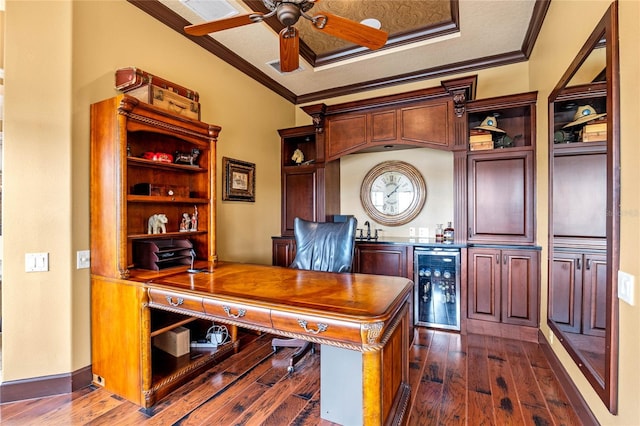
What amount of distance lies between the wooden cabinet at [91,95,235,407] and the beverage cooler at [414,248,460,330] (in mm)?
2062

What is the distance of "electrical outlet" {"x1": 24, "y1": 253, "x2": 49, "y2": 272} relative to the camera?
2.04 metres

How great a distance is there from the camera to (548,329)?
257 centimetres

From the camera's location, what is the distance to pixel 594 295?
1595 mm

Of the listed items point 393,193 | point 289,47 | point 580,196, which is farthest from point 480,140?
point 289,47

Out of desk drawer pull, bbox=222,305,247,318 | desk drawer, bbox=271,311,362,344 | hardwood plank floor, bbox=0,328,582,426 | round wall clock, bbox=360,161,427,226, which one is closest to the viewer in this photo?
desk drawer, bbox=271,311,362,344

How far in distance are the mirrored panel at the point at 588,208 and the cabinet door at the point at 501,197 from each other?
2.56 ft

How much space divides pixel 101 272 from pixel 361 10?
3.20 m

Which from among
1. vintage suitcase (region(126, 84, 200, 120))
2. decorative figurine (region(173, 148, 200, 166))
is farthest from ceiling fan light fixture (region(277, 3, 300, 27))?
decorative figurine (region(173, 148, 200, 166))

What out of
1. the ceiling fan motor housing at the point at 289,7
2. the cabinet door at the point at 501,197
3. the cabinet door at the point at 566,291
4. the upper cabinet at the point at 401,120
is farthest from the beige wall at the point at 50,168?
the cabinet door at the point at 501,197

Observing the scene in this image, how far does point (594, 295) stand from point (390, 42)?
3029mm

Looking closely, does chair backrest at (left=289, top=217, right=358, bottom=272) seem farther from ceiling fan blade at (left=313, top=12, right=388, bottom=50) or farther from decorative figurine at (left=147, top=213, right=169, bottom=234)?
ceiling fan blade at (left=313, top=12, right=388, bottom=50)

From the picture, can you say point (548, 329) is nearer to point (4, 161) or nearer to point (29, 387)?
point (29, 387)

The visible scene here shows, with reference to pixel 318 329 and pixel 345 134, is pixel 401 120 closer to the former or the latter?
pixel 345 134

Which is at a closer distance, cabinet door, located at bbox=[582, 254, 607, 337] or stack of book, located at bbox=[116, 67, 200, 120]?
cabinet door, located at bbox=[582, 254, 607, 337]
